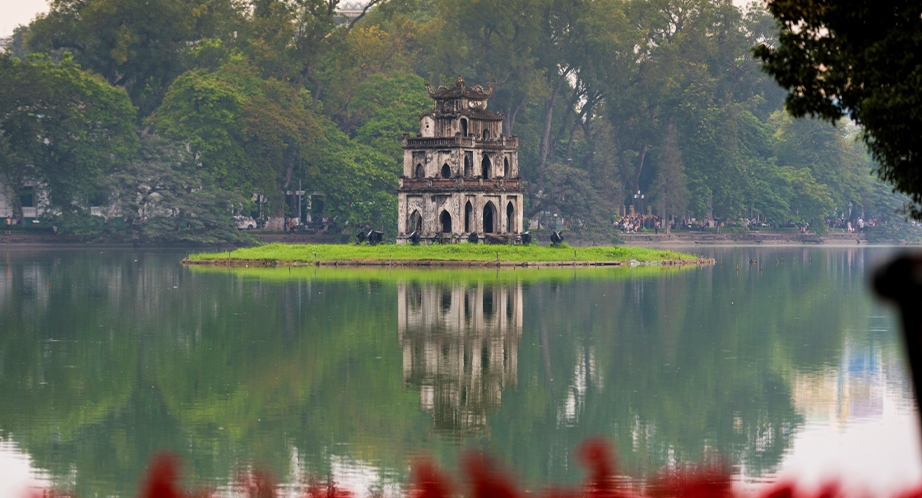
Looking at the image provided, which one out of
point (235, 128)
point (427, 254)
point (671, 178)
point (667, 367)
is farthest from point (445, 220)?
point (667, 367)

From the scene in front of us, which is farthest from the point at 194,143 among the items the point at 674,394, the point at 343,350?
the point at 674,394

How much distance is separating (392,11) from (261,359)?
90.6 m

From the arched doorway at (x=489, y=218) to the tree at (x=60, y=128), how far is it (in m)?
28.2

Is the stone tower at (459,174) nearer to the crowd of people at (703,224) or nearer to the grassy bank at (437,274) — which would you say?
the grassy bank at (437,274)

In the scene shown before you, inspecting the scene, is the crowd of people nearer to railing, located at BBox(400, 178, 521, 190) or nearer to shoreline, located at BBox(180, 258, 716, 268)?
railing, located at BBox(400, 178, 521, 190)

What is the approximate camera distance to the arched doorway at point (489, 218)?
8156 cm

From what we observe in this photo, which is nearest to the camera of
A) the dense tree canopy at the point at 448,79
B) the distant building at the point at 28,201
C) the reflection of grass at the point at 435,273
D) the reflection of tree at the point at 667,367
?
the reflection of tree at the point at 667,367

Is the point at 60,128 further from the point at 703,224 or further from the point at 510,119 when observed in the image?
the point at 703,224

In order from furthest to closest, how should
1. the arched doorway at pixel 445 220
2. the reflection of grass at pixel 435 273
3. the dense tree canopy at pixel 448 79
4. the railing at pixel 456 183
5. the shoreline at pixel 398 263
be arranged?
the dense tree canopy at pixel 448 79, the arched doorway at pixel 445 220, the railing at pixel 456 183, the shoreline at pixel 398 263, the reflection of grass at pixel 435 273

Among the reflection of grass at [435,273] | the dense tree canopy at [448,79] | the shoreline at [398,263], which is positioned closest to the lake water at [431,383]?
the reflection of grass at [435,273]

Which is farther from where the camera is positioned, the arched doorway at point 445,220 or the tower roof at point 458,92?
the arched doorway at point 445,220

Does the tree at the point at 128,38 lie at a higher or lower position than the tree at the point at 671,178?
higher

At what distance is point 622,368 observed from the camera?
30.1m

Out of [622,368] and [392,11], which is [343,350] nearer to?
[622,368]
